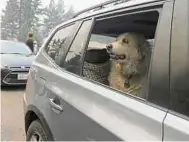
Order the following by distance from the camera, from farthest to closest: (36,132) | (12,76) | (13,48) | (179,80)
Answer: (13,48)
(12,76)
(36,132)
(179,80)

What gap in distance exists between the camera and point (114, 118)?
2.27 metres

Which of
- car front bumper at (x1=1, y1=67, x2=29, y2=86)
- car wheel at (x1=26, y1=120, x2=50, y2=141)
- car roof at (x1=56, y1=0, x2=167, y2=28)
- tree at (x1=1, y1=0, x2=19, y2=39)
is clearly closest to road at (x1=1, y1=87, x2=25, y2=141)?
car front bumper at (x1=1, y1=67, x2=29, y2=86)

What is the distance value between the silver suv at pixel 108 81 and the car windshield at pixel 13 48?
276 inches

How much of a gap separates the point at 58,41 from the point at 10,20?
1998 inches

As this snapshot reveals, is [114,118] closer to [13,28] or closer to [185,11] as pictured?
[185,11]

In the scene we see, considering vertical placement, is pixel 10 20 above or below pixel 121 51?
below

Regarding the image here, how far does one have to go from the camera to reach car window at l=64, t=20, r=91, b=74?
3.12m

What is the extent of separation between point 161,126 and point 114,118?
41cm

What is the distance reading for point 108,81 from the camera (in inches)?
116

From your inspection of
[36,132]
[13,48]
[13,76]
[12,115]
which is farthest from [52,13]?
[36,132]

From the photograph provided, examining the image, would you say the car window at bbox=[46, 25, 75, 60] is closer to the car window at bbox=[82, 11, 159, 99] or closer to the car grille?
the car window at bbox=[82, 11, 159, 99]

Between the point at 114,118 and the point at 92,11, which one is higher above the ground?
the point at 92,11

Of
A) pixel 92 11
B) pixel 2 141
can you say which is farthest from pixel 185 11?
pixel 2 141

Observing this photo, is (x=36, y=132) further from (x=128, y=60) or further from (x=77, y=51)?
(x=128, y=60)
